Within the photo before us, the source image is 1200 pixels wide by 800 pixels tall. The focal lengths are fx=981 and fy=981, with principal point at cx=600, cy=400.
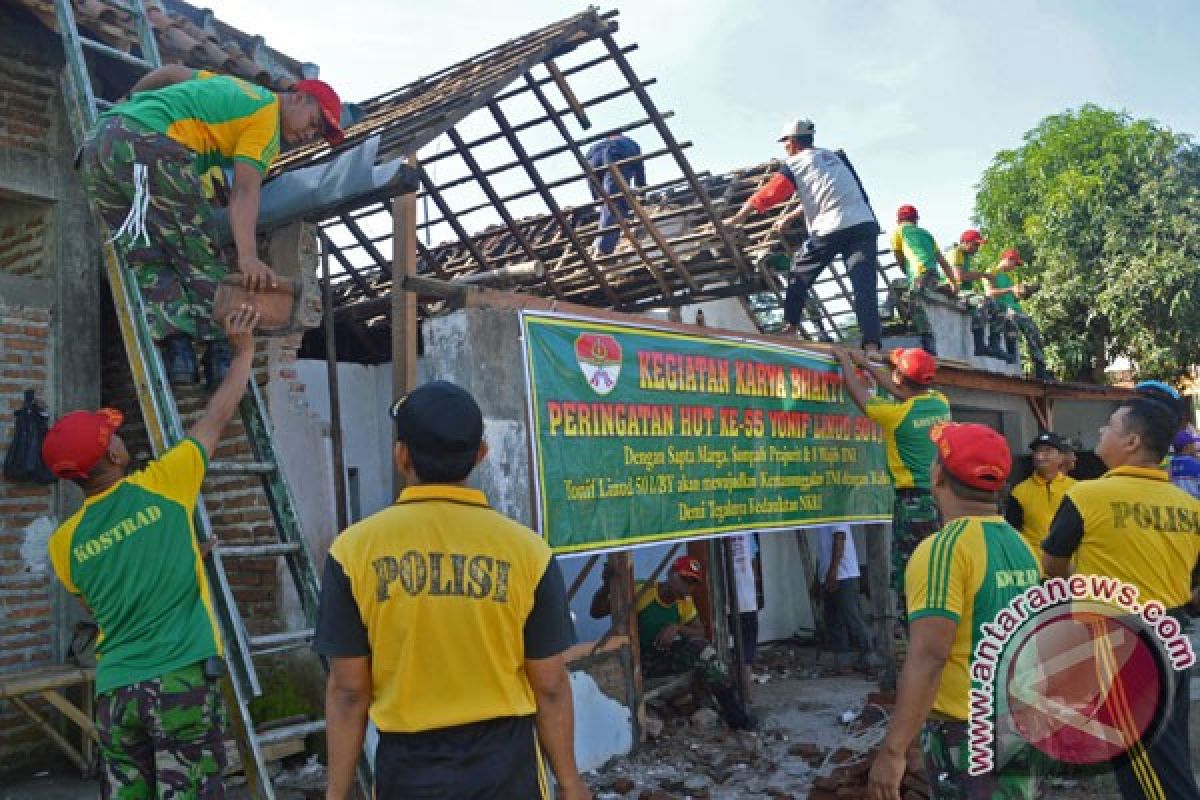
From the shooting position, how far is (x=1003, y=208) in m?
23.3

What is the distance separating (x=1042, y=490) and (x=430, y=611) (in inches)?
250

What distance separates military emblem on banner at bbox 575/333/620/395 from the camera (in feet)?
17.5

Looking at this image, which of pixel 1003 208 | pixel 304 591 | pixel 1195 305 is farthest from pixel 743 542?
pixel 1003 208

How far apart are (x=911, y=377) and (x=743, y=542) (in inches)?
101

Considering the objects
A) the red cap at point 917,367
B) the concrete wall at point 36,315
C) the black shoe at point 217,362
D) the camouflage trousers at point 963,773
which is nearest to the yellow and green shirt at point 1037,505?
the red cap at point 917,367

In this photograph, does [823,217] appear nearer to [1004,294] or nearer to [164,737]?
[164,737]

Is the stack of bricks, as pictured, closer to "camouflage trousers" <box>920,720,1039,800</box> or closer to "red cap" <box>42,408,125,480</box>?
"camouflage trousers" <box>920,720,1039,800</box>

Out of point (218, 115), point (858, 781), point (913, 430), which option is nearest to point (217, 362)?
Answer: point (218, 115)

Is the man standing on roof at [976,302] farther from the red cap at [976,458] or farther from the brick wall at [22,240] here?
the brick wall at [22,240]

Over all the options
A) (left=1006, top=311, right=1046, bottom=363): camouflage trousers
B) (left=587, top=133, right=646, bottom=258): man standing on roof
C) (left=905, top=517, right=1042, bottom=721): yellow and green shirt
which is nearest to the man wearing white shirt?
(left=587, top=133, right=646, bottom=258): man standing on roof

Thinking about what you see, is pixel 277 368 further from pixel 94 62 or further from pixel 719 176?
pixel 719 176

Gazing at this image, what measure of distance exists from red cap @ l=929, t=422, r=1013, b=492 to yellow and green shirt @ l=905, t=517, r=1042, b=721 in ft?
0.44

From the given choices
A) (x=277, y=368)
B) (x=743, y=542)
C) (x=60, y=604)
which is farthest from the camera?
(x=743, y=542)

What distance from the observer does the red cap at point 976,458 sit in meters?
3.21
